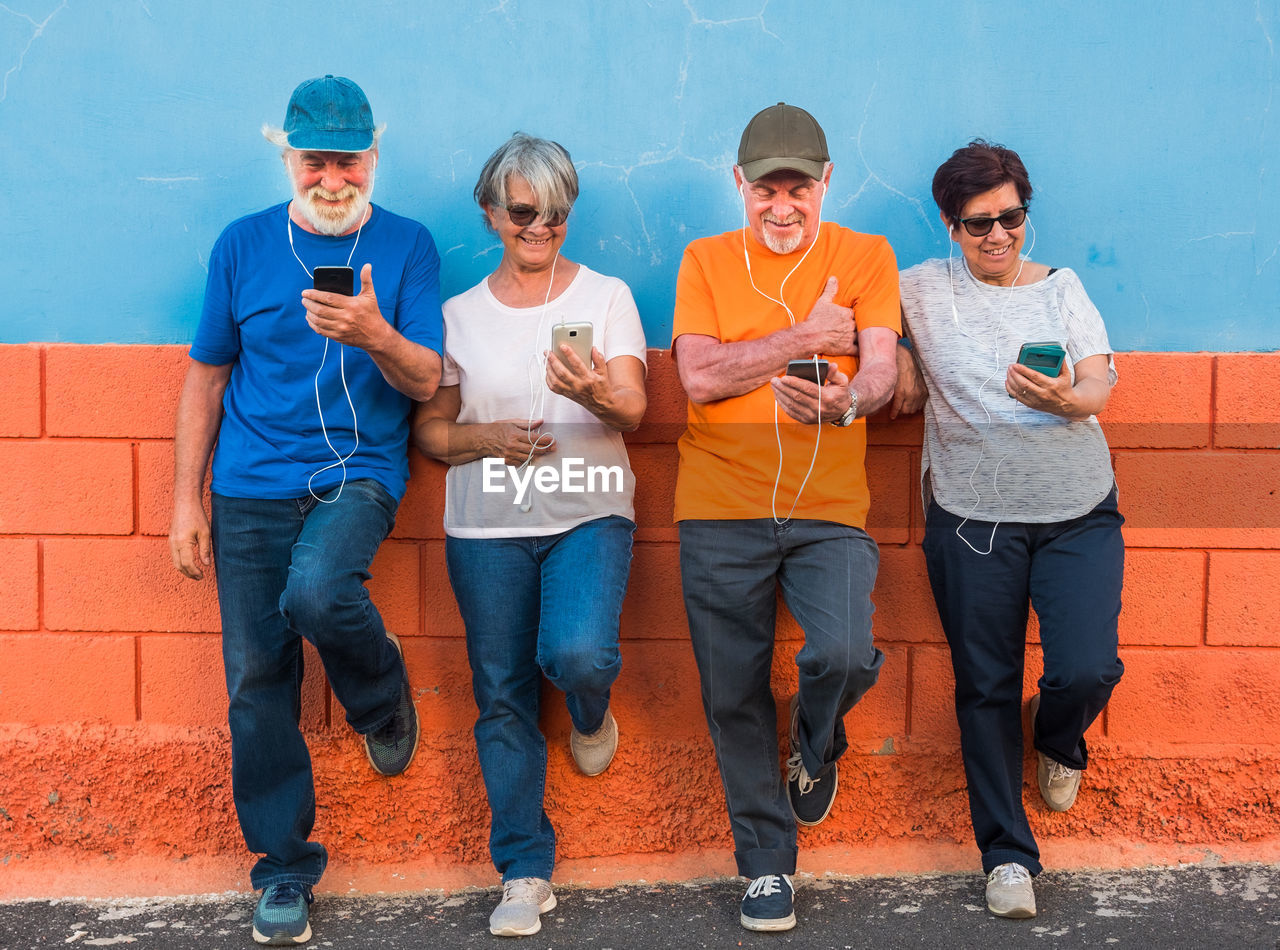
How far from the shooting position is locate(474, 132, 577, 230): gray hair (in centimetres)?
297

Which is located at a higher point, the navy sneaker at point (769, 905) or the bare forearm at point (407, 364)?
the bare forearm at point (407, 364)

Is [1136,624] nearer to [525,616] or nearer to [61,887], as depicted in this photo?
[525,616]

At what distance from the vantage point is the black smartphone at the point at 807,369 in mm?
2709

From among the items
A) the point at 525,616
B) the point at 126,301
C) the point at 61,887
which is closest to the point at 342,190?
the point at 126,301

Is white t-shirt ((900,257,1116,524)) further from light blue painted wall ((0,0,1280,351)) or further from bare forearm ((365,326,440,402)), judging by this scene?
bare forearm ((365,326,440,402))

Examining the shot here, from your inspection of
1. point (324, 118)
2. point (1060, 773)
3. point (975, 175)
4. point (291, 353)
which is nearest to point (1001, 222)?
point (975, 175)

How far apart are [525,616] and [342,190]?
1.23 metres

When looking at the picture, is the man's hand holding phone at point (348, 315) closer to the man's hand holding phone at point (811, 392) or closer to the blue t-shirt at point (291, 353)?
the blue t-shirt at point (291, 353)

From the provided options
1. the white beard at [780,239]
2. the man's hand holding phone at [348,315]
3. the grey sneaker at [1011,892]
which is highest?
the white beard at [780,239]

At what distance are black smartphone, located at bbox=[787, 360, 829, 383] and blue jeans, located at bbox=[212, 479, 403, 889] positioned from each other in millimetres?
1147

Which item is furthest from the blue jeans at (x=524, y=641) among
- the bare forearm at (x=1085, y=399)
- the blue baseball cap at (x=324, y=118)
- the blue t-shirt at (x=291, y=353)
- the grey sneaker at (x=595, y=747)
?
the bare forearm at (x=1085, y=399)

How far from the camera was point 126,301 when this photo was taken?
10.7 ft

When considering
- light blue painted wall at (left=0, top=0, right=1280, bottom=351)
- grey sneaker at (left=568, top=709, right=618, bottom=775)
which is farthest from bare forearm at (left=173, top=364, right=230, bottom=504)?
grey sneaker at (left=568, top=709, right=618, bottom=775)

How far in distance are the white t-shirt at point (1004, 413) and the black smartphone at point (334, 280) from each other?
59.7 inches
